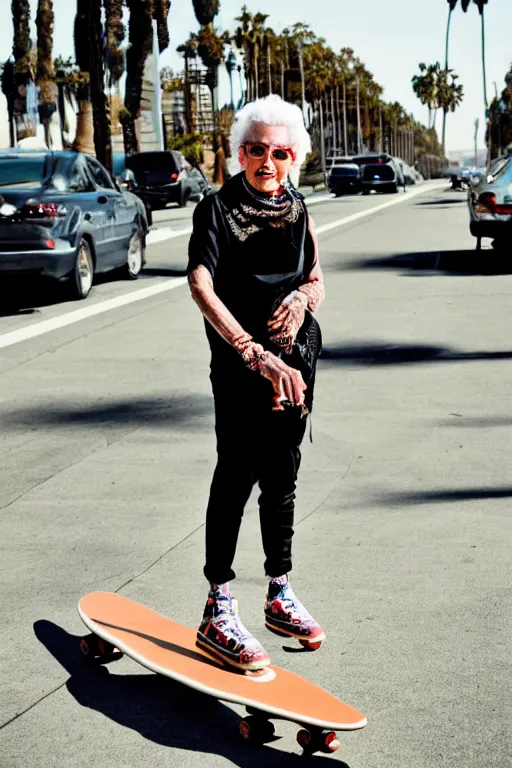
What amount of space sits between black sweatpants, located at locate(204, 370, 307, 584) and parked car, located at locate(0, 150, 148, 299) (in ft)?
34.1

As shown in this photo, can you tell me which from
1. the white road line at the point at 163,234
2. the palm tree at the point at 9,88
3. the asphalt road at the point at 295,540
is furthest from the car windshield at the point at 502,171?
the palm tree at the point at 9,88

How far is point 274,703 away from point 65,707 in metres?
0.69

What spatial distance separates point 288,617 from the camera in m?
4.24

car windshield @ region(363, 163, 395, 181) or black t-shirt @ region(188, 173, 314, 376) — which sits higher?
black t-shirt @ region(188, 173, 314, 376)

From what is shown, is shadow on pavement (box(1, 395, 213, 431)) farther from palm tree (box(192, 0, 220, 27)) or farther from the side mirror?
palm tree (box(192, 0, 220, 27))

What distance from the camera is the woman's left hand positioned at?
395 centimetres

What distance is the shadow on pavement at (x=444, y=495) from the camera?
6.20 m

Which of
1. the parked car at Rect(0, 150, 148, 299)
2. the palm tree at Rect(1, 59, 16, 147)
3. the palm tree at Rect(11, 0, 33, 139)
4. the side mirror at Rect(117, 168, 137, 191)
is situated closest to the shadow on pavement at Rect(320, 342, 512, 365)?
the parked car at Rect(0, 150, 148, 299)

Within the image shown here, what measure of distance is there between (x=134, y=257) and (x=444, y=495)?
1181 cm

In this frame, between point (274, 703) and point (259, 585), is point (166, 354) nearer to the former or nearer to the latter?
point (259, 585)

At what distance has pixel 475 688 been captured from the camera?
3.88 metres

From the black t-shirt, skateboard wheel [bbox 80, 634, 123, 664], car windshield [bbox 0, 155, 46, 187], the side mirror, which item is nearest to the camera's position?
the black t-shirt

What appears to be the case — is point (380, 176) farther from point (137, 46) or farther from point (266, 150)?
point (266, 150)

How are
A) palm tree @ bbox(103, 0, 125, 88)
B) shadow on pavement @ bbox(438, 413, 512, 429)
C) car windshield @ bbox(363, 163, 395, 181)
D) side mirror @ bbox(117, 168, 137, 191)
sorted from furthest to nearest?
palm tree @ bbox(103, 0, 125, 88)
car windshield @ bbox(363, 163, 395, 181)
side mirror @ bbox(117, 168, 137, 191)
shadow on pavement @ bbox(438, 413, 512, 429)
